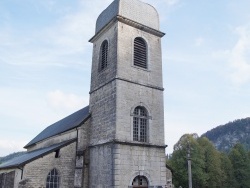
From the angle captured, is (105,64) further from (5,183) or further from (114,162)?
(5,183)

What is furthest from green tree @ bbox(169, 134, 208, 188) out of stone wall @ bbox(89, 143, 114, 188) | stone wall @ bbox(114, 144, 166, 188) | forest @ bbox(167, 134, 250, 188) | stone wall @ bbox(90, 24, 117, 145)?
stone wall @ bbox(89, 143, 114, 188)

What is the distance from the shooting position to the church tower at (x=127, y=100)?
14617 millimetres

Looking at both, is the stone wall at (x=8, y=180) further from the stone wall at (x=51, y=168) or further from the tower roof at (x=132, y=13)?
the tower roof at (x=132, y=13)

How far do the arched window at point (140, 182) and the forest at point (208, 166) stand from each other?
1771 centimetres

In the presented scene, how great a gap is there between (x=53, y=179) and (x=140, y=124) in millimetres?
5859

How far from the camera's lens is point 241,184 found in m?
37.8

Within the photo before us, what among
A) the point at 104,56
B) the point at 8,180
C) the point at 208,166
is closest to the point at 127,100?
the point at 104,56

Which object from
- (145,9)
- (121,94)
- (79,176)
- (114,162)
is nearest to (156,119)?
(121,94)

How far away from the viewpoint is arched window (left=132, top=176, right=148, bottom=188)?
1465cm

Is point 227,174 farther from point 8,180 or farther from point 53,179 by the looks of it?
point 8,180

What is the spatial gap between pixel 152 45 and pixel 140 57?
4.57ft

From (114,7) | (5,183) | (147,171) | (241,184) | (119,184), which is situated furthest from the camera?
(241,184)

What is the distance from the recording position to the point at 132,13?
17.4 meters

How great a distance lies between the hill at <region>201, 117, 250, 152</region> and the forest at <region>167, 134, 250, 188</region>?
14039 centimetres
